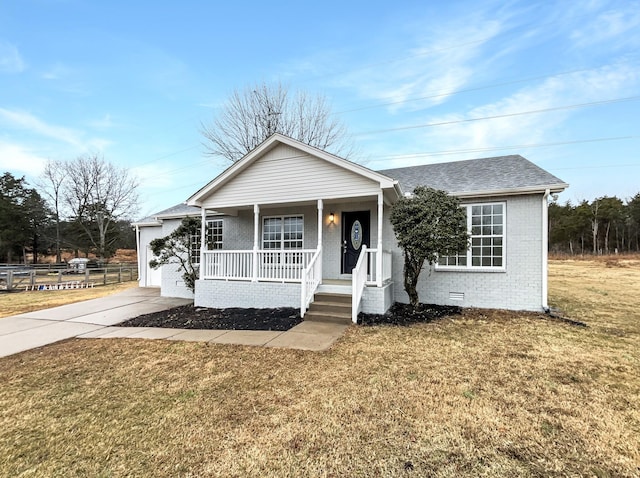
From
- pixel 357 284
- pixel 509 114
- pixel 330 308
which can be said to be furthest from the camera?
pixel 509 114

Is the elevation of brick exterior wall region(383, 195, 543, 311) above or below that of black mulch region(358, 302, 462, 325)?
above

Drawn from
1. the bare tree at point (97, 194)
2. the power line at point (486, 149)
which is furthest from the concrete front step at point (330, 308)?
the bare tree at point (97, 194)

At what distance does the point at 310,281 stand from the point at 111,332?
4763 mm

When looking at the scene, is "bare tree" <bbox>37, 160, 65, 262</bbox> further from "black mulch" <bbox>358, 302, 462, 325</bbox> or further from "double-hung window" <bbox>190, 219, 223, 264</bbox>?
"black mulch" <bbox>358, 302, 462, 325</bbox>

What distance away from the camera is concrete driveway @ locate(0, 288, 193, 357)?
21.5ft

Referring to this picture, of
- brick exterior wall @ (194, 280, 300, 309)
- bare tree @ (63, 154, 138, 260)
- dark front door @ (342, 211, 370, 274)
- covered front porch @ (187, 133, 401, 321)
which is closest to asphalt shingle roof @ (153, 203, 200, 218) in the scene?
covered front porch @ (187, 133, 401, 321)

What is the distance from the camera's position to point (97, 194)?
3256 cm

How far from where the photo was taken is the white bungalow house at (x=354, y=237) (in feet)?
26.2

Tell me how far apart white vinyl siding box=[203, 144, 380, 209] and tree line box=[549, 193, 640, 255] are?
47310mm

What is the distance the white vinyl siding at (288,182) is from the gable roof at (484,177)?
8.92 feet

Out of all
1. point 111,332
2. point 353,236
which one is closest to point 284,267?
point 353,236

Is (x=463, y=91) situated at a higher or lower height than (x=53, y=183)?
higher

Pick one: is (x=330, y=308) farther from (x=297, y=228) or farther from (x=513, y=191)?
(x=513, y=191)

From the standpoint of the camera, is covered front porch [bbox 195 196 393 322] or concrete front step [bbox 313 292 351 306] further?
covered front porch [bbox 195 196 393 322]
